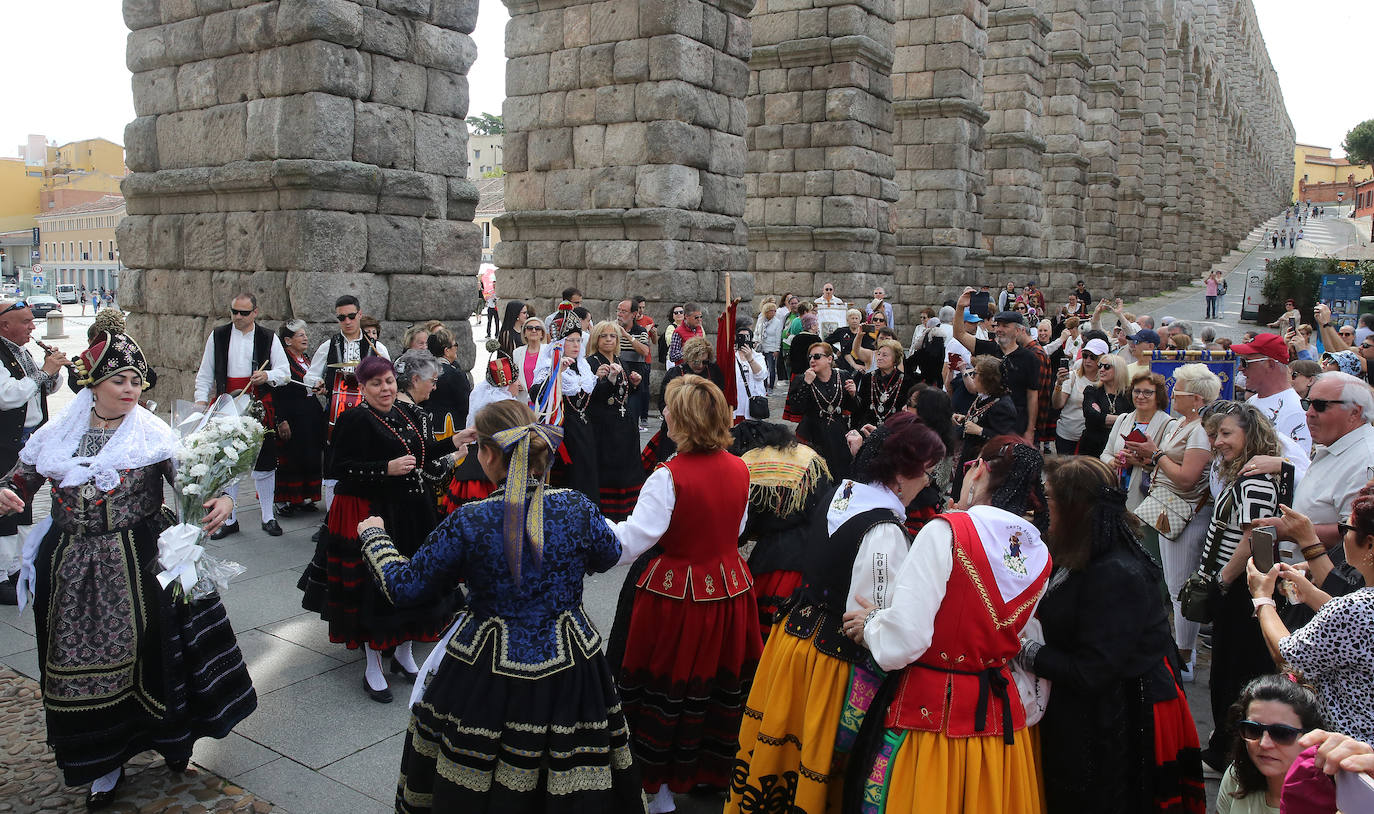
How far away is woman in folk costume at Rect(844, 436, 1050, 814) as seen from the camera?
106 inches

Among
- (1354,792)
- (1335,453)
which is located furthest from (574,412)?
(1354,792)

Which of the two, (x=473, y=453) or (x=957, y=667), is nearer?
(x=957, y=667)

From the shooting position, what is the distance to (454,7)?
27.4 ft

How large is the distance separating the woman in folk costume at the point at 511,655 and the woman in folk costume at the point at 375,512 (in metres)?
1.60

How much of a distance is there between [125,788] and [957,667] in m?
3.20

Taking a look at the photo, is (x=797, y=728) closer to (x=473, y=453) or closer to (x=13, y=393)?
(x=473, y=453)

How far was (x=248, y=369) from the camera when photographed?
276 inches

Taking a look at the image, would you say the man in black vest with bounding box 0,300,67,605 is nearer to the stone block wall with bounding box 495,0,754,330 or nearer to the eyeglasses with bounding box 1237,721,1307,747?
the eyeglasses with bounding box 1237,721,1307,747

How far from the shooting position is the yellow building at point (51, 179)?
51750 millimetres

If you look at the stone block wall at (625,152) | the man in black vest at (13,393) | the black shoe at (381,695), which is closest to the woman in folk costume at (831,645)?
the black shoe at (381,695)

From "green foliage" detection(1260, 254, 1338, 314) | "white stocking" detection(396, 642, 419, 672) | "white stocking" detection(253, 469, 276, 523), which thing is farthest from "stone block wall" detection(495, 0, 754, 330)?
"green foliage" detection(1260, 254, 1338, 314)

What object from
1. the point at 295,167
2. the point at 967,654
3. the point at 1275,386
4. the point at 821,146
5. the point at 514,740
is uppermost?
the point at 821,146

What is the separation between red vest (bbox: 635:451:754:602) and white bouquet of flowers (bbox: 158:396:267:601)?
1.62 meters

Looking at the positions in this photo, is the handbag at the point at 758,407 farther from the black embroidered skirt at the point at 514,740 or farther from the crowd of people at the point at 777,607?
the black embroidered skirt at the point at 514,740
